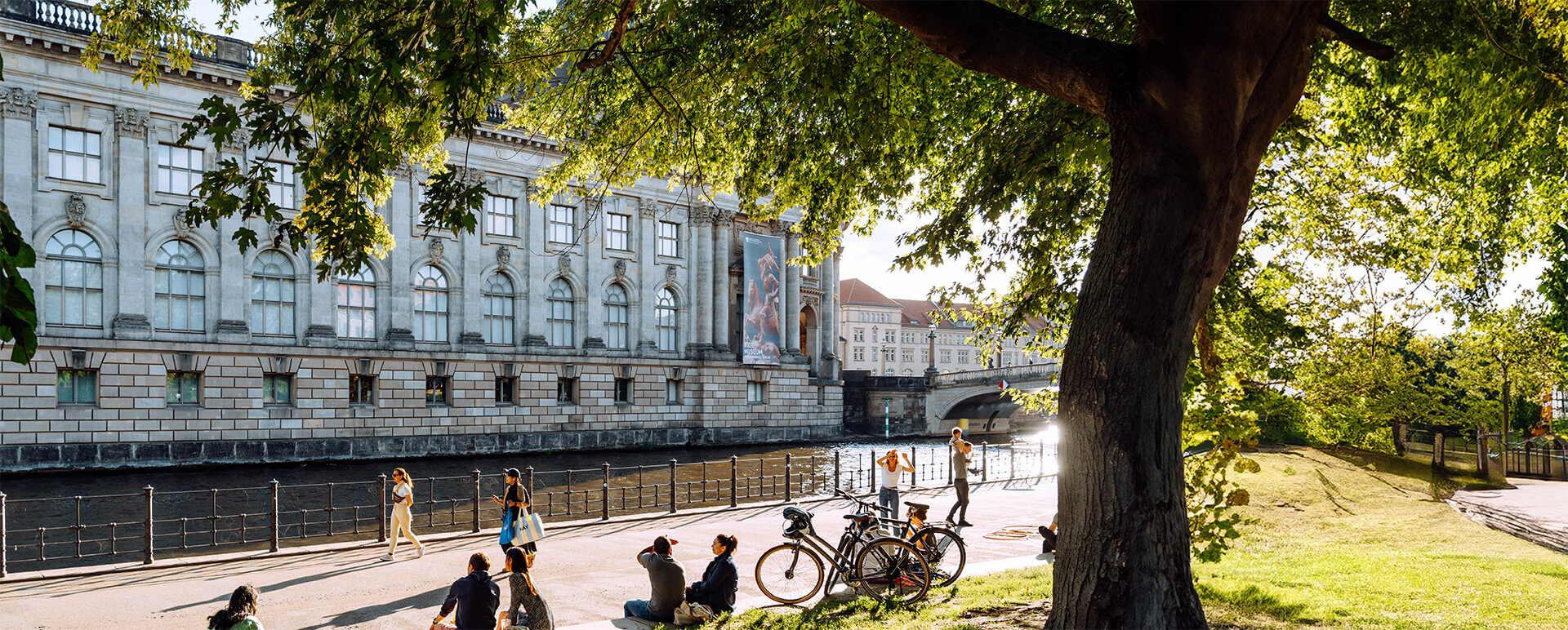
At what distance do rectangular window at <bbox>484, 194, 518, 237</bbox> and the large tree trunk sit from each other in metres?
39.8

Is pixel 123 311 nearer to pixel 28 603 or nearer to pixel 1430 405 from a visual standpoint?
pixel 28 603

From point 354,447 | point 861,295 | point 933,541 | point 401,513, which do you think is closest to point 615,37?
point 933,541

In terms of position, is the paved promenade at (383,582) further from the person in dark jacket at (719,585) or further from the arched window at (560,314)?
the arched window at (560,314)

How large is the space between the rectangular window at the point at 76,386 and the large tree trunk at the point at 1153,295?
36000mm

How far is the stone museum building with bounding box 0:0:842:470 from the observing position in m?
31.1

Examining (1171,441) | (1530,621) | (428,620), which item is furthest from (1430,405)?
(428,620)

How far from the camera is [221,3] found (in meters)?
8.45

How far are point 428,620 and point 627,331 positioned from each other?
38.4 metres

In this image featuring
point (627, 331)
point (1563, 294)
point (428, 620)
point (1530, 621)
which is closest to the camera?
point (1530, 621)

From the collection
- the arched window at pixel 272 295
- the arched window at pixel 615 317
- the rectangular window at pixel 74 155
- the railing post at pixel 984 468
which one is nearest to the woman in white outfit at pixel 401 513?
the railing post at pixel 984 468

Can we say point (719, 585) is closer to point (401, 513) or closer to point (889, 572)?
point (889, 572)

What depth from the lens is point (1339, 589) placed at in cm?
863

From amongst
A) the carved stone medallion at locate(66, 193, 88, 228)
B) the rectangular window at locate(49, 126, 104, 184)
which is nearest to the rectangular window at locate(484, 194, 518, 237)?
the rectangular window at locate(49, 126, 104, 184)

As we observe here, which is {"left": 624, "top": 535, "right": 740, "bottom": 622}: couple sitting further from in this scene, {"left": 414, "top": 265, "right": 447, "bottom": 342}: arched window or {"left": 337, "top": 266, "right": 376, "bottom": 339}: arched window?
{"left": 414, "top": 265, "right": 447, "bottom": 342}: arched window
